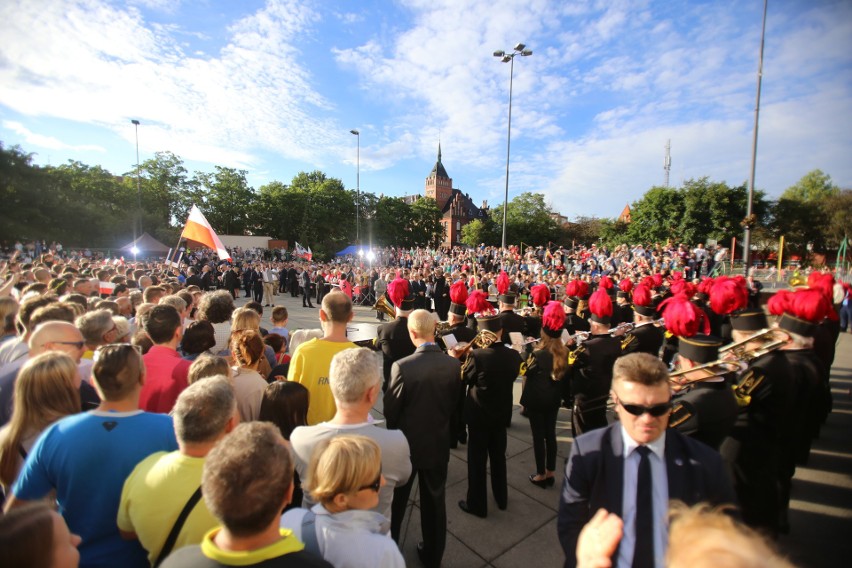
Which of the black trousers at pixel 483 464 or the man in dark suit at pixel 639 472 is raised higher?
the man in dark suit at pixel 639 472

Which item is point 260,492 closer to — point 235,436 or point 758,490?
point 235,436

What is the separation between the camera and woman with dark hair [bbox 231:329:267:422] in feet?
9.93

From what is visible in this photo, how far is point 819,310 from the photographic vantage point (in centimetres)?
348

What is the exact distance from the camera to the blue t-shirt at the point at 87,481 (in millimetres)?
1877

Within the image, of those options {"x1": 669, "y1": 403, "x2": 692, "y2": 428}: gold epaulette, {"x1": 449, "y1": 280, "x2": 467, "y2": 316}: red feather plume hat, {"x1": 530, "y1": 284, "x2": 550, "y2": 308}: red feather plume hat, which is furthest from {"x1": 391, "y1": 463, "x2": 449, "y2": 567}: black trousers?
{"x1": 530, "y1": 284, "x2": 550, "y2": 308}: red feather plume hat

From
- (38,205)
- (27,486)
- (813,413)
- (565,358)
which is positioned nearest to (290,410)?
(27,486)

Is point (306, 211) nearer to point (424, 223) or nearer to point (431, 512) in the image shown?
point (424, 223)

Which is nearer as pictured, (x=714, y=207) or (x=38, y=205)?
(x=38, y=205)

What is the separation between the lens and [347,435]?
67.3 inches

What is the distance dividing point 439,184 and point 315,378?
380 ft

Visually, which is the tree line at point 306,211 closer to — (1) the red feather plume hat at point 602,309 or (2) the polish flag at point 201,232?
(2) the polish flag at point 201,232

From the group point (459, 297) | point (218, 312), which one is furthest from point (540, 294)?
point (218, 312)

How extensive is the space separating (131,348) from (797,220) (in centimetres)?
6004

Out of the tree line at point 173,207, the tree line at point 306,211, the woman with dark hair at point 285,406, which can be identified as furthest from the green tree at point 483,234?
the woman with dark hair at point 285,406
